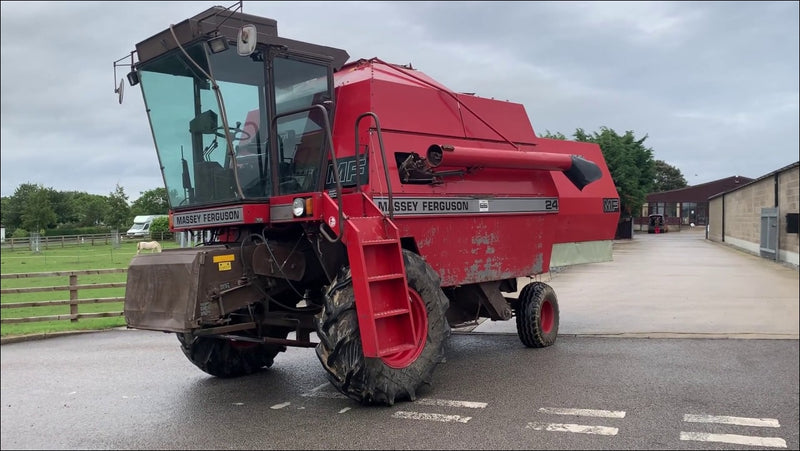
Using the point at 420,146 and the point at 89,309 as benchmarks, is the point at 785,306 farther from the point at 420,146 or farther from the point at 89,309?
the point at 89,309

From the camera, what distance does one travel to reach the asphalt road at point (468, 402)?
4.80 metres

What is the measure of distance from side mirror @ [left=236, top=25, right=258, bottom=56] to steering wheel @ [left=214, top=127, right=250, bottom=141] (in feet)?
2.91

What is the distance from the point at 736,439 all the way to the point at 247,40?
16.2ft

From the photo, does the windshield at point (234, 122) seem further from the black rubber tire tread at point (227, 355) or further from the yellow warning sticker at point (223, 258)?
the black rubber tire tread at point (227, 355)

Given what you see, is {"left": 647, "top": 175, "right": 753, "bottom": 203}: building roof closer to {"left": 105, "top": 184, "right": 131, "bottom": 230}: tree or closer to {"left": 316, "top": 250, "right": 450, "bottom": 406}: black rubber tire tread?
{"left": 316, "top": 250, "right": 450, "bottom": 406}: black rubber tire tread

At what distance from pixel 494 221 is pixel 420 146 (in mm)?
1340

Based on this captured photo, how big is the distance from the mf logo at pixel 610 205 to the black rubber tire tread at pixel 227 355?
5.17m

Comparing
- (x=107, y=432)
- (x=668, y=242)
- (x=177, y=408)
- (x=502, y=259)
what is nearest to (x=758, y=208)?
(x=668, y=242)

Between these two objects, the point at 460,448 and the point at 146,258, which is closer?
the point at 460,448

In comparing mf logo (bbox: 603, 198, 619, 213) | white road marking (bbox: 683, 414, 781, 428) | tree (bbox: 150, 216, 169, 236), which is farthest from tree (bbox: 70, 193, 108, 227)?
white road marking (bbox: 683, 414, 781, 428)

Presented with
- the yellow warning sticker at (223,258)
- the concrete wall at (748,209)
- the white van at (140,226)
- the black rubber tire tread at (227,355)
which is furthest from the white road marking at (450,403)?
the white van at (140,226)

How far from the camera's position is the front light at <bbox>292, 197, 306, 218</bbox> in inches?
221

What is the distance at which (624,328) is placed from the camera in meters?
9.79

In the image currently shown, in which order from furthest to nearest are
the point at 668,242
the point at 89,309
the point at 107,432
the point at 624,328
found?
the point at 89,309
the point at 624,328
the point at 668,242
the point at 107,432
